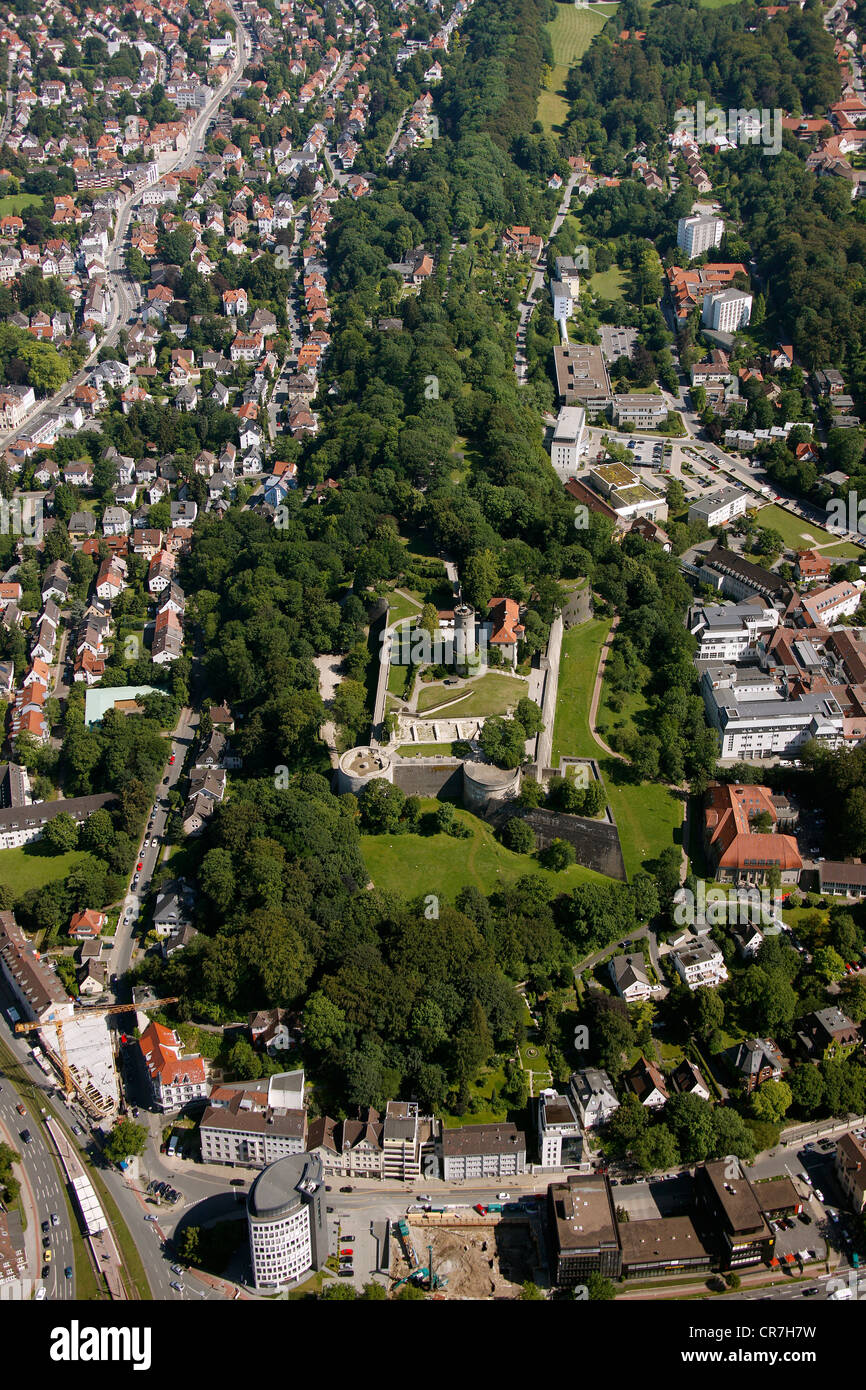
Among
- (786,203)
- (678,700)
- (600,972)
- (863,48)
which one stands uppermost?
(863,48)

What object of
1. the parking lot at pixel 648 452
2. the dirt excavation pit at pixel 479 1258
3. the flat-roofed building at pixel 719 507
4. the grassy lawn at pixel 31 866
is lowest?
the dirt excavation pit at pixel 479 1258

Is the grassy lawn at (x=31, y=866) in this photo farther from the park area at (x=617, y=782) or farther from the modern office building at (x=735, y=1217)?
the modern office building at (x=735, y=1217)

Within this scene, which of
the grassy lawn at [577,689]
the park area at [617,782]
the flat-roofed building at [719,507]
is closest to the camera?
A: the park area at [617,782]

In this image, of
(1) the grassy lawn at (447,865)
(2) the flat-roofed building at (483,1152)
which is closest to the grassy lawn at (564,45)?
(1) the grassy lawn at (447,865)

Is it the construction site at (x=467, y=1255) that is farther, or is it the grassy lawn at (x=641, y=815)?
the grassy lawn at (x=641, y=815)

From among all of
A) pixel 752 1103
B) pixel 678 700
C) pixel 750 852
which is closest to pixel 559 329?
pixel 678 700

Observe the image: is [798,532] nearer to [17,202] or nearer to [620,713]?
[620,713]

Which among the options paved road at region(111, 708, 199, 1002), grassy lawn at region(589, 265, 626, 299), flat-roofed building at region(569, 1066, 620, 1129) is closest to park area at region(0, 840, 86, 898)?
paved road at region(111, 708, 199, 1002)

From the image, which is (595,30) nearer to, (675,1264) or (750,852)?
(750,852)
